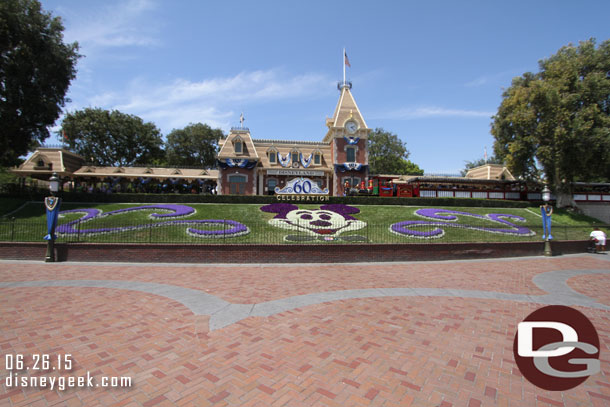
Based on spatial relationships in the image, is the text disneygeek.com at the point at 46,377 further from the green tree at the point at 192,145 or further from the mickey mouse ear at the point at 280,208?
the green tree at the point at 192,145

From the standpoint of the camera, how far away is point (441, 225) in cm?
1892

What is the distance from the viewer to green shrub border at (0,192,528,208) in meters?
25.2

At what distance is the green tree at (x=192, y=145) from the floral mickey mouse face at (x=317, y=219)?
3559 centimetres

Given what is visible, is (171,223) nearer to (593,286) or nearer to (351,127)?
(593,286)

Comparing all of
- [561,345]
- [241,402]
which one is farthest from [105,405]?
[561,345]

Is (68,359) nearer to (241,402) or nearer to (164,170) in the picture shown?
(241,402)

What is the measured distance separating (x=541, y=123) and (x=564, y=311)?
92.6 ft

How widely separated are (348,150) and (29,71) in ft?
108

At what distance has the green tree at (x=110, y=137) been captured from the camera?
145 feet

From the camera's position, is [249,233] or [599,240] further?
[599,240]

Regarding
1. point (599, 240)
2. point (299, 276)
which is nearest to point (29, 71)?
point (299, 276)

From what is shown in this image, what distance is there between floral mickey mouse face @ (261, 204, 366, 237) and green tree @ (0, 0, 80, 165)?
78.9 ft

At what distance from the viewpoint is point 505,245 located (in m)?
16.5

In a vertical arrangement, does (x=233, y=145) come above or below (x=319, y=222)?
above
